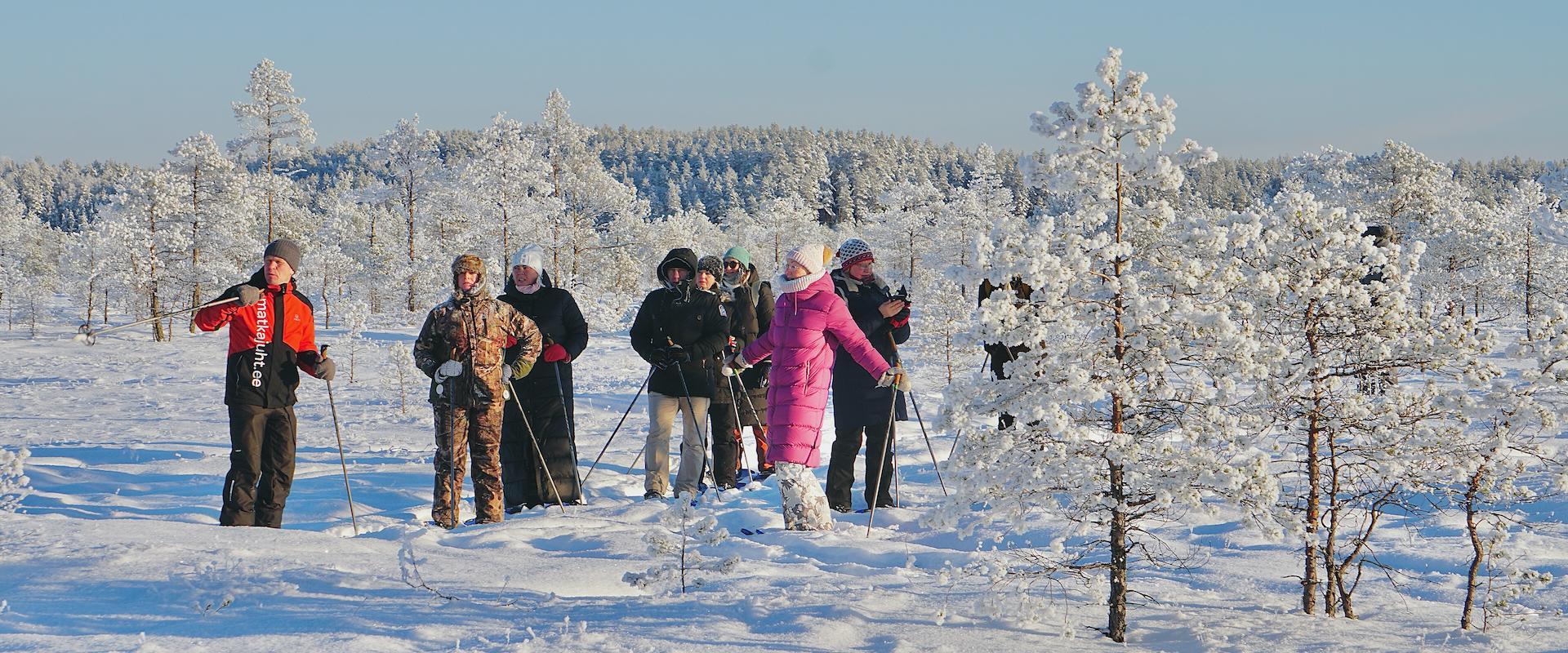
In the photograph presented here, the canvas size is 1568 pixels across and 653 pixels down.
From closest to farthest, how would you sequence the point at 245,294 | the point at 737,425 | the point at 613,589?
the point at 613,589 < the point at 245,294 < the point at 737,425

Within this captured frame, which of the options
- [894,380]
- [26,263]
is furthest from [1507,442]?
[26,263]

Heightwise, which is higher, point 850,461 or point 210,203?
point 210,203

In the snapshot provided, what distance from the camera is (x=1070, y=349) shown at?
3.48 m

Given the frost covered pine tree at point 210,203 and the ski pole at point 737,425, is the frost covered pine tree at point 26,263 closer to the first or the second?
the frost covered pine tree at point 210,203

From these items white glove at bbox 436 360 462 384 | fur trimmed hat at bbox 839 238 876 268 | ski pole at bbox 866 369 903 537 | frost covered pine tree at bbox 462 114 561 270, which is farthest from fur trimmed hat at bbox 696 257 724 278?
frost covered pine tree at bbox 462 114 561 270

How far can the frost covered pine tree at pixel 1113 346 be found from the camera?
3.39m

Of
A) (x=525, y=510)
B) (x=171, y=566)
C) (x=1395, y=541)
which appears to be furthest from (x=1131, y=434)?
(x=525, y=510)

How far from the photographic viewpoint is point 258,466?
19.1ft

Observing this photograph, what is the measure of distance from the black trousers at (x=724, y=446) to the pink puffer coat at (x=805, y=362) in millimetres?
1968

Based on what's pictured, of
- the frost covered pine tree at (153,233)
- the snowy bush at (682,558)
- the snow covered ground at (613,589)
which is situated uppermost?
the frost covered pine tree at (153,233)

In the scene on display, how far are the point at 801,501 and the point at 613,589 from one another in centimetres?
164

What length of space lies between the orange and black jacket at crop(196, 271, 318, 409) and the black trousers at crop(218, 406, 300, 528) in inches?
3.4

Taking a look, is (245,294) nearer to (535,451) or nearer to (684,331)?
(535,451)

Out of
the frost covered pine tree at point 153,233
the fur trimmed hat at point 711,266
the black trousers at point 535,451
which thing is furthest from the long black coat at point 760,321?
the frost covered pine tree at point 153,233
